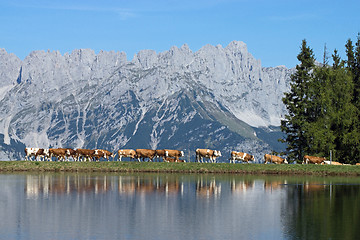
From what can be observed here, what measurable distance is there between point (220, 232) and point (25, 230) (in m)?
10.9

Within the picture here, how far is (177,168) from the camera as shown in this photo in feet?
290

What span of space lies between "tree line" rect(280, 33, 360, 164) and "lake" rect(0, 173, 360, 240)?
4193cm

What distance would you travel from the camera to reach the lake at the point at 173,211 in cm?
3209

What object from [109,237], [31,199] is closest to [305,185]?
[31,199]

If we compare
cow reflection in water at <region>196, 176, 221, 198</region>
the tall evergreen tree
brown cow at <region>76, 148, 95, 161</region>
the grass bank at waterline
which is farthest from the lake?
the tall evergreen tree

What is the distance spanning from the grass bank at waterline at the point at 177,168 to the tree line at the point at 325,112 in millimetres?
12048

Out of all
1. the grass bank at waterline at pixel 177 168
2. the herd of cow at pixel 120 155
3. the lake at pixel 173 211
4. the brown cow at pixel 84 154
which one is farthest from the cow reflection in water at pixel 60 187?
the brown cow at pixel 84 154

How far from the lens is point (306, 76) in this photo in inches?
4815

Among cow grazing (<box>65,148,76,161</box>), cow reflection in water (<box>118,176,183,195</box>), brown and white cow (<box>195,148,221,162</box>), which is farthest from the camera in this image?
brown and white cow (<box>195,148,221,162</box>)

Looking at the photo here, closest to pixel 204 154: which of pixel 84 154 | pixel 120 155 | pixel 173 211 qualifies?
pixel 120 155

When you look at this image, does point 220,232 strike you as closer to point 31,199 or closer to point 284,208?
point 284,208

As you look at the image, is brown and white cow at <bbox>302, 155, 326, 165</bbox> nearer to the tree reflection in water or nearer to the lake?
the lake

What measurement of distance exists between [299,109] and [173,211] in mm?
79448

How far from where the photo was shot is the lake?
3209cm
